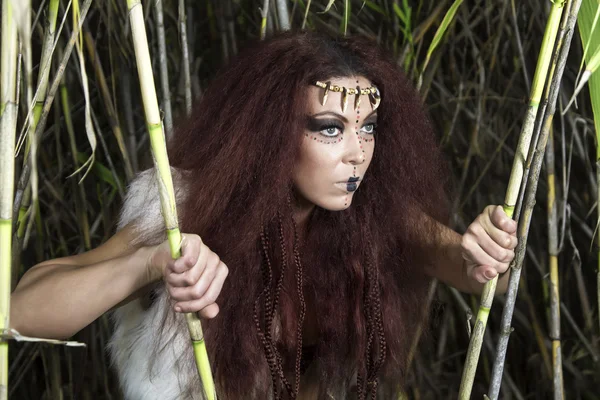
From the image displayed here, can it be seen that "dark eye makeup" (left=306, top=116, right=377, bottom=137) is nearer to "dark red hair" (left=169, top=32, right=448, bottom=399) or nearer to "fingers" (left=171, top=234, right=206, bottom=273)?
"dark red hair" (left=169, top=32, right=448, bottom=399)

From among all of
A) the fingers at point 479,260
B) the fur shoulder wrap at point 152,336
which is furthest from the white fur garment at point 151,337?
the fingers at point 479,260

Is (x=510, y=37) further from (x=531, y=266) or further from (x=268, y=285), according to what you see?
(x=268, y=285)

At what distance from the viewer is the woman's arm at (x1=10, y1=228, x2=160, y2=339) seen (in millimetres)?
823

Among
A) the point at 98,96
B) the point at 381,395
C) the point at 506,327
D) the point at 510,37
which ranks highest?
the point at 510,37

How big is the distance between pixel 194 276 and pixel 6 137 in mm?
197

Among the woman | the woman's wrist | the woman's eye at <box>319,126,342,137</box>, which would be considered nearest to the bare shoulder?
the woman

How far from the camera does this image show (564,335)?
5.38 feet

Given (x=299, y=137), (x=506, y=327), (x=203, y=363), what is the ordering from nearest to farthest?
(x=203, y=363) → (x=506, y=327) → (x=299, y=137)

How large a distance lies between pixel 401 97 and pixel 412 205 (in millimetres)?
154

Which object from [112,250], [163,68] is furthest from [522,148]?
[163,68]

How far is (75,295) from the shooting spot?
2.74 ft

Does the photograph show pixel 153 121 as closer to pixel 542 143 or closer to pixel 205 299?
pixel 205 299

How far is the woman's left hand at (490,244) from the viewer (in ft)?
2.68

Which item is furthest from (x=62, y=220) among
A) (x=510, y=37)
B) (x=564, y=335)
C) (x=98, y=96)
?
(x=564, y=335)
